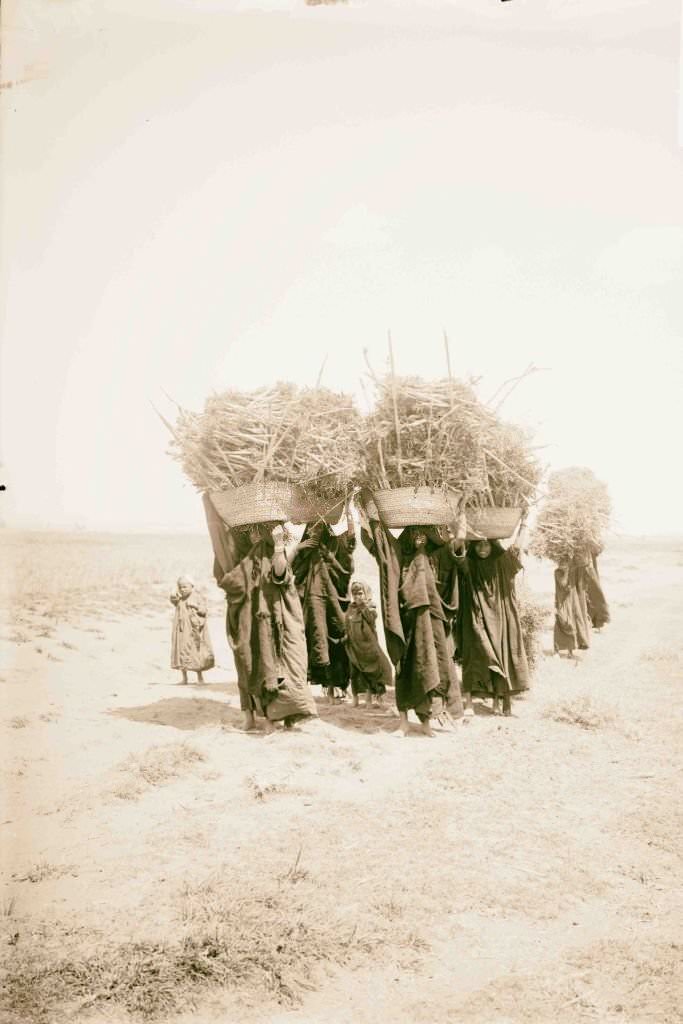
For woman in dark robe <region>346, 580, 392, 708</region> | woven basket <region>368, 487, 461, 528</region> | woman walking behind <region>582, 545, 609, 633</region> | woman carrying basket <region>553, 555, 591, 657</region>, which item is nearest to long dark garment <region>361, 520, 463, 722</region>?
woven basket <region>368, 487, 461, 528</region>

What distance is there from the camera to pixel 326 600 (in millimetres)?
7328

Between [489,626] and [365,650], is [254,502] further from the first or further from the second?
[489,626]

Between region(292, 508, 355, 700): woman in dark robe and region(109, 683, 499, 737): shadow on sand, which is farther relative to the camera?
region(292, 508, 355, 700): woman in dark robe

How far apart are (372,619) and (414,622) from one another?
1137 mm

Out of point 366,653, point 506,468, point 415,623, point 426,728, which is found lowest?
point 426,728

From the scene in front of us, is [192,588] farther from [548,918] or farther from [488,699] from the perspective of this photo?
[548,918]

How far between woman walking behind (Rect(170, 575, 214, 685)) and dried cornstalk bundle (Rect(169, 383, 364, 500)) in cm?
260

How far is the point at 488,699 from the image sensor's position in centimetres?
768

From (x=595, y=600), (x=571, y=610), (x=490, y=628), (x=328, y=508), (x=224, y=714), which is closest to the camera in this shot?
(x=328, y=508)

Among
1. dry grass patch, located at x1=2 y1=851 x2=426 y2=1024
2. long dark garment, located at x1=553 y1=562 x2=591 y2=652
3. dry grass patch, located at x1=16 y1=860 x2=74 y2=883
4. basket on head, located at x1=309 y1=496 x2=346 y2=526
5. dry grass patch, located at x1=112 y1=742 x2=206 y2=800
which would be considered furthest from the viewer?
long dark garment, located at x1=553 y1=562 x2=591 y2=652

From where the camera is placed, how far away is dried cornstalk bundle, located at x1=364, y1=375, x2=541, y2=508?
5969 mm

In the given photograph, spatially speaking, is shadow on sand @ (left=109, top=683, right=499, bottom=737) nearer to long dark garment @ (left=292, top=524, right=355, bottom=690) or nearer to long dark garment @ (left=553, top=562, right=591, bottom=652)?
long dark garment @ (left=292, top=524, right=355, bottom=690)

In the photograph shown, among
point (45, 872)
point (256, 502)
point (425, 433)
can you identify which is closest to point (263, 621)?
point (256, 502)

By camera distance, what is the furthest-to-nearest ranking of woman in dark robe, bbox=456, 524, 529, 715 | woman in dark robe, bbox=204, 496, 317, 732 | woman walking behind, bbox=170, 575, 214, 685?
1. woman walking behind, bbox=170, 575, 214, 685
2. woman in dark robe, bbox=456, 524, 529, 715
3. woman in dark robe, bbox=204, 496, 317, 732
